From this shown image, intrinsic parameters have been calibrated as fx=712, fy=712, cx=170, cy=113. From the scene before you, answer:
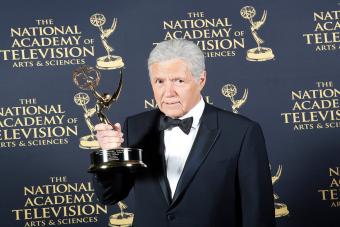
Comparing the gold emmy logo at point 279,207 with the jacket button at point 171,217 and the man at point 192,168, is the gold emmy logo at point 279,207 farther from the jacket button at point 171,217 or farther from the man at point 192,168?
the jacket button at point 171,217

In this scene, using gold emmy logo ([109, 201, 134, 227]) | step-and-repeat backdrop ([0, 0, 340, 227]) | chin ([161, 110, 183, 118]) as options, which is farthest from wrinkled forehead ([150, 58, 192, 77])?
gold emmy logo ([109, 201, 134, 227])

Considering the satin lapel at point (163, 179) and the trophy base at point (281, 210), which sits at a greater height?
the satin lapel at point (163, 179)

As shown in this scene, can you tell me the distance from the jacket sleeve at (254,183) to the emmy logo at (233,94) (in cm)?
138

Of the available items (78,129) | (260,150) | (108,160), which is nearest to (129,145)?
(108,160)

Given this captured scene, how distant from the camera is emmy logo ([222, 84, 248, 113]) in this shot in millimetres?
3650

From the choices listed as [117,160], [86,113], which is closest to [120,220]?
[86,113]

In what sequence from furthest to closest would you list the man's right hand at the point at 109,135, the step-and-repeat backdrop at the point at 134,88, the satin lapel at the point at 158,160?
the step-and-repeat backdrop at the point at 134,88
the satin lapel at the point at 158,160
the man's right hand at the point at 109,135

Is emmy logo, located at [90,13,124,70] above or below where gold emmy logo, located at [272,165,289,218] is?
above

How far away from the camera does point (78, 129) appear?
3.64 m

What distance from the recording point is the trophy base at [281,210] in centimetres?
364

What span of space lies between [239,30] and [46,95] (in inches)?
41.4

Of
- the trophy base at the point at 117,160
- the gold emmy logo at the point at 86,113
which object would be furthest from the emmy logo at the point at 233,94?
the trophy base at the point at 117,160

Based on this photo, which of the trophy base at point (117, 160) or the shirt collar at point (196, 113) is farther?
the shirt collar at point (196, 113)

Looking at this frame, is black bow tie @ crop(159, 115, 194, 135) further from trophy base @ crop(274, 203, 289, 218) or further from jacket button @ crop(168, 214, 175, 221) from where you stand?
trophy base @ crop(274, 203, 289, 218)
